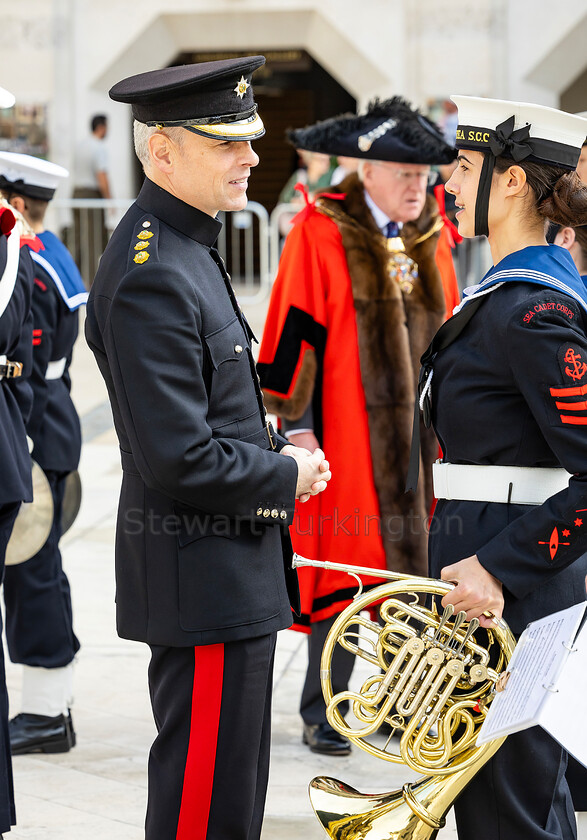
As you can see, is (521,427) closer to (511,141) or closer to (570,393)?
(570,393)

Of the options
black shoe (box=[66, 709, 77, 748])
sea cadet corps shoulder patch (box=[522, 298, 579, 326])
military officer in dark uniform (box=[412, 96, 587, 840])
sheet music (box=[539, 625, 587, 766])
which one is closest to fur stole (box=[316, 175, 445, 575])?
black shoe (box=[66, 709, 77, 748])

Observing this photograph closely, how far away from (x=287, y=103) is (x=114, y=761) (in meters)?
15.7

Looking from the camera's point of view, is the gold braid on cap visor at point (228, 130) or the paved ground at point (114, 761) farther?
the paved ground at point (114, 761)

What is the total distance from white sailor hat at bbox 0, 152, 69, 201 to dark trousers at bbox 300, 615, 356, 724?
1.77 meters

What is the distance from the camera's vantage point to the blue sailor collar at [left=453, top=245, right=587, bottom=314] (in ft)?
7.97

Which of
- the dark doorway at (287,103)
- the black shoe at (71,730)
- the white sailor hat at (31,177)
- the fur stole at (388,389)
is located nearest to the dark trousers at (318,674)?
the fur stole at (388,389)

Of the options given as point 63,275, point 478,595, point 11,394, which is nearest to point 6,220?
point 11,394

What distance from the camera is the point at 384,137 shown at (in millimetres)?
4109

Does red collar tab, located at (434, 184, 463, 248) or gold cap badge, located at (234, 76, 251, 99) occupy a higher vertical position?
gold cap badge, located at (234, 76, 251, 99)

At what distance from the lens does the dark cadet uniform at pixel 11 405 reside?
10.1 ft

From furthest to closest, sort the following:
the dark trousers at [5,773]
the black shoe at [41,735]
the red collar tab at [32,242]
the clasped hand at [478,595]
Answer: the black shoe at [41,735]
the red collar tab at [32,242]
the dark trousers at [5,773]
the clasped hand at [478,595]

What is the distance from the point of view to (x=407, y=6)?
13836mm

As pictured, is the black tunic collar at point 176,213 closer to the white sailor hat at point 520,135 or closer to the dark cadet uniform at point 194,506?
the dark cadet uniform at point 194,506

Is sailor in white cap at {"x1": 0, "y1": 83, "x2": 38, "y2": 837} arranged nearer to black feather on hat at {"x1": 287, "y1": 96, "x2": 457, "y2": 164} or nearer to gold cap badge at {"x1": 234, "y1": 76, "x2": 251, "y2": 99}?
gold cap badge at {"x1": 234, "y1": 76, "x2": 251, "y2": 99}
